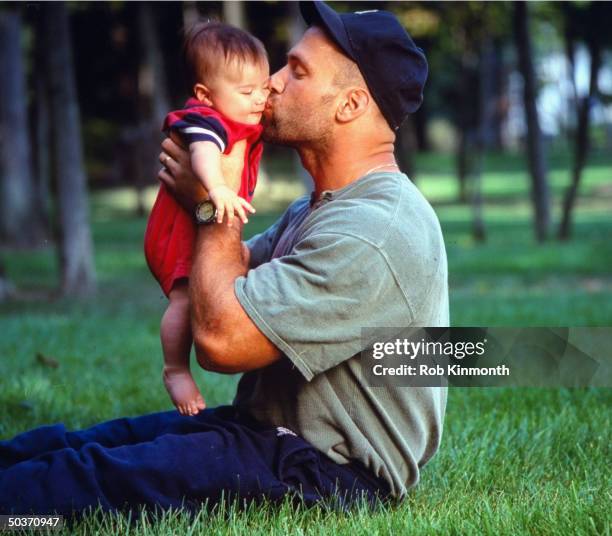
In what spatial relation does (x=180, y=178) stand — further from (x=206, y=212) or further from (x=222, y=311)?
(x=222, y=311)

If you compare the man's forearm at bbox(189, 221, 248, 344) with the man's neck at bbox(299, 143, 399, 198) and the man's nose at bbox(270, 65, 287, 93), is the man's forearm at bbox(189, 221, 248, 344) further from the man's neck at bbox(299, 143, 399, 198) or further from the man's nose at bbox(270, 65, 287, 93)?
the man's nose at bbox(270, 65, 287, 93)

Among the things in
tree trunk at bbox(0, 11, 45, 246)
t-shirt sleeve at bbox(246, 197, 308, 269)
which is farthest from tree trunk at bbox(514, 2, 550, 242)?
t-shirt sleeve at bbox(246, 197, 308, 269)

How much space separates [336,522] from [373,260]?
80 cm

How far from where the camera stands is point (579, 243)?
698 inches

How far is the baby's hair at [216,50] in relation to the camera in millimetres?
3418

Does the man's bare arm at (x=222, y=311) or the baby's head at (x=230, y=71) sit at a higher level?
the baby's head at (x=230, y=71)

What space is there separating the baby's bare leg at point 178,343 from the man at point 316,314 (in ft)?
0.38

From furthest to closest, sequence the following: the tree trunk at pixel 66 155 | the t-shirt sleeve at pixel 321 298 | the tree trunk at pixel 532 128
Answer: the tree trunk at pixel 532 128
the tree trunk at pixel 66 155
the t-shirt sleeve at pixel 321 298

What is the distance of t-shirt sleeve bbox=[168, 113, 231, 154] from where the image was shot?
3.26 metres

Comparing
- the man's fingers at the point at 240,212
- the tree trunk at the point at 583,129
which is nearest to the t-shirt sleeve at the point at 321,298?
the man's fingers at the point at 240,212

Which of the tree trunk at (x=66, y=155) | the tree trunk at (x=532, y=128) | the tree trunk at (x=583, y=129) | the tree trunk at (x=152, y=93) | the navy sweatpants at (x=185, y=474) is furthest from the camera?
the tree trunk at (x=152, y=93)

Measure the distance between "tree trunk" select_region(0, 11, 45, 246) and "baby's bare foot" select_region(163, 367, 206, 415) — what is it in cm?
1875

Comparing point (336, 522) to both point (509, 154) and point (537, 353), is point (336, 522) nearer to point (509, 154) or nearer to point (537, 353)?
point (537, 353)

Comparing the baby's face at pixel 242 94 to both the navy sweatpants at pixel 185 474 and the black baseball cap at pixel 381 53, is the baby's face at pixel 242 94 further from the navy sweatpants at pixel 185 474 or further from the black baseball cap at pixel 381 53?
the navy sweatpants at pixel 185 474
